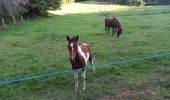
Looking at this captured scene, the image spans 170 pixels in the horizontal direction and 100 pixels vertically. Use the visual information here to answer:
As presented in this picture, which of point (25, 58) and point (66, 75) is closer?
point (66, 75)

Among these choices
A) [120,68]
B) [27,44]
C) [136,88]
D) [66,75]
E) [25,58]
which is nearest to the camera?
[136,88]

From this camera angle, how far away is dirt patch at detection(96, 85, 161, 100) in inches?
338

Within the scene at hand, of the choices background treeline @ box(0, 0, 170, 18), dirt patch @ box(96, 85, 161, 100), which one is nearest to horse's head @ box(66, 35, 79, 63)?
dirt patch @ box(96, 85, 161, 100)

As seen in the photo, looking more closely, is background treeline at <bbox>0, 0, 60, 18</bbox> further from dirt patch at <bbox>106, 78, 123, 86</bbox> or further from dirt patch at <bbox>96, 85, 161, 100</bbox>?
dirt patch at <bbox>96, 85, 161, 100</bbox>

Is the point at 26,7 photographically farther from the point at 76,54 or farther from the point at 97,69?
the point at 76,54

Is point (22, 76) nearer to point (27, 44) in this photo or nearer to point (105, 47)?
point (105, 47)

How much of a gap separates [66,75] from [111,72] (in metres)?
1.56

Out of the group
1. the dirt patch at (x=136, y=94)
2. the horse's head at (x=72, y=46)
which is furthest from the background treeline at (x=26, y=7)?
the dirt patch at (x=136, y=94)

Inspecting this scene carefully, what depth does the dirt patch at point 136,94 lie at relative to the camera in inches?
338

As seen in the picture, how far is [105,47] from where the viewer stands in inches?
636

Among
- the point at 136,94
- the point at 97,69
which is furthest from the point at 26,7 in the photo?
the point at 136,94

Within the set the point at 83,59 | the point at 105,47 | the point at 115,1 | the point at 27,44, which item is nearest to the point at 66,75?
the point at 83,59

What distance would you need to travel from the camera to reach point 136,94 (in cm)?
881

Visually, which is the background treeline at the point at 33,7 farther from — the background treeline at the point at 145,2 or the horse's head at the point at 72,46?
the horse's head at the point at 72,46
